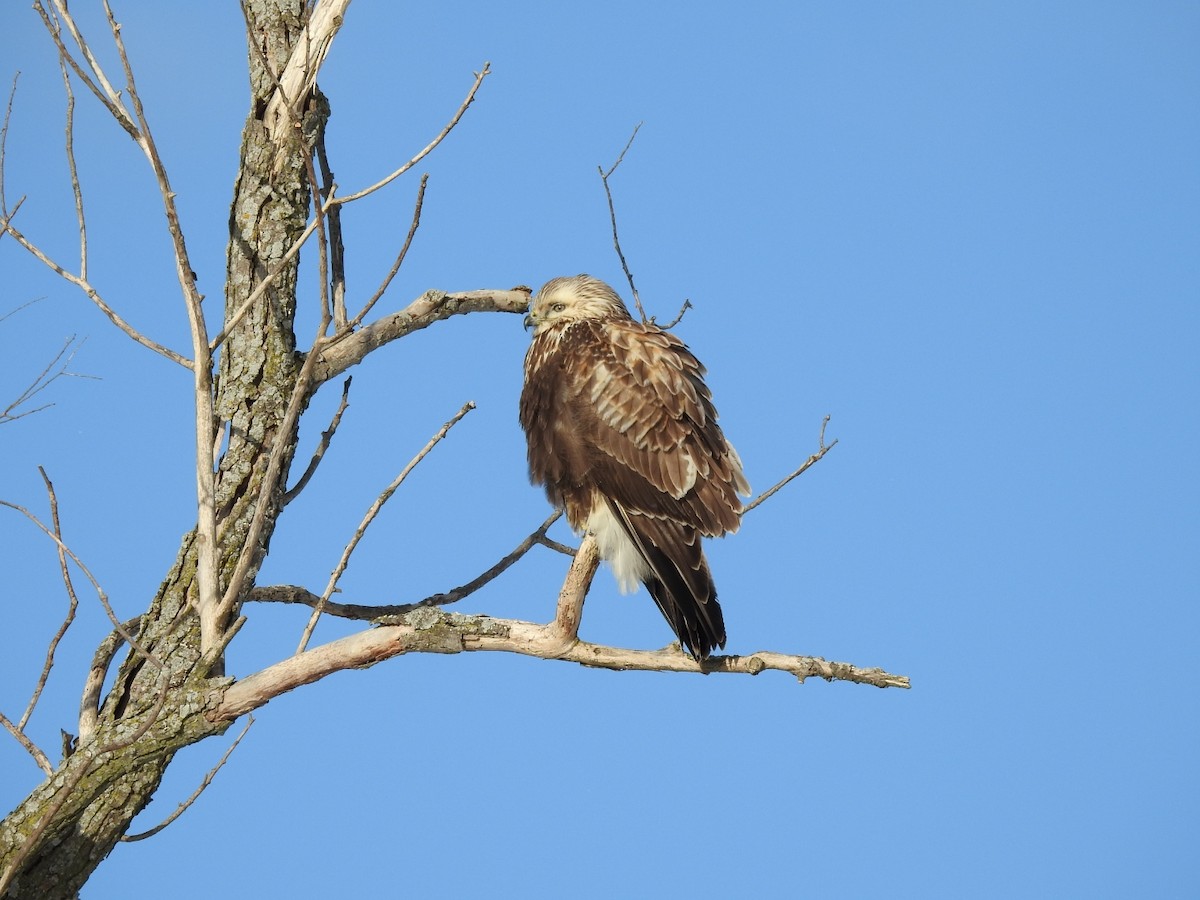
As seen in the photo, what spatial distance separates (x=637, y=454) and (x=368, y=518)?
3.54 ft

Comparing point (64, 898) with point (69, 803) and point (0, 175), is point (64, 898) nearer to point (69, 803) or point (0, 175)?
point (69, 803)

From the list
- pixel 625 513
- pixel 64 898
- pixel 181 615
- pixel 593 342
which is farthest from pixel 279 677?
pixel 593 342

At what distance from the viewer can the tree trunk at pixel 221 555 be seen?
144 inches

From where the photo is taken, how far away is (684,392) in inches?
179

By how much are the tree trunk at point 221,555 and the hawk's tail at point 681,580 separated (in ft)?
4.09

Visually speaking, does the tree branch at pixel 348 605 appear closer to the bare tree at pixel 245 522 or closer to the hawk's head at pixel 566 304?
the bare tree at pixel 245 522

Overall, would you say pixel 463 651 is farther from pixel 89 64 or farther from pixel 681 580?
pixel 89 64

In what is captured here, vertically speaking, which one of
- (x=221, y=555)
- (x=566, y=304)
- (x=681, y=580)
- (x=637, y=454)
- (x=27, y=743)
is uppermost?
(x=566, y=304)

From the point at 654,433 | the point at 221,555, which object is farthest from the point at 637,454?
the point at 221,555

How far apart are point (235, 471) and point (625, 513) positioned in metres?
1.33

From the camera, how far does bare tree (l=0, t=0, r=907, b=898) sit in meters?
3.63

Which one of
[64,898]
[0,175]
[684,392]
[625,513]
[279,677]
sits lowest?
[64,898]

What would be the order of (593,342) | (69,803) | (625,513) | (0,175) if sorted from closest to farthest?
(69,803)
(0,175)
(625,513)
(593,342)

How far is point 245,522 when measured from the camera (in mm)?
3961
